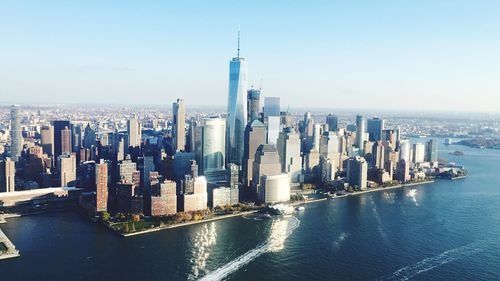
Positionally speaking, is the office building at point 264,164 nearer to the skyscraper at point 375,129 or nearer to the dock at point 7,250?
the dock at point 7,250

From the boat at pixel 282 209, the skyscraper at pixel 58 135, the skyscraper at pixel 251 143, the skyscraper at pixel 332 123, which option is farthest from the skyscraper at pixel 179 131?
the skyscraper at pixel 332 123

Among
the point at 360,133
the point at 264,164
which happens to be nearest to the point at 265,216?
the point at 264,164

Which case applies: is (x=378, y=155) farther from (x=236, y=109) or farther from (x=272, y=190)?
A: (x=272, y=190)

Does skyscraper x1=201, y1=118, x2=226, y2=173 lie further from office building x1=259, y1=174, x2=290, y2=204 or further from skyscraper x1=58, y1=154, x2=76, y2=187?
skyscraper x1=58, y1=154, x2=76, y2=187

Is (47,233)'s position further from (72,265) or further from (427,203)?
(427,203)

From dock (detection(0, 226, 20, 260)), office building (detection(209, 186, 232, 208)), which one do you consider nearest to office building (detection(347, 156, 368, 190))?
office building (detection(209, 186, 232, 208))
